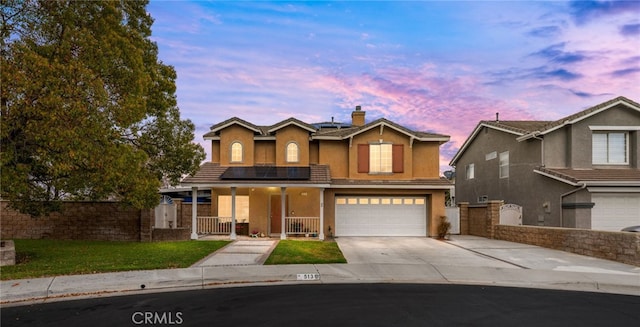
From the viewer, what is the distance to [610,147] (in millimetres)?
22188

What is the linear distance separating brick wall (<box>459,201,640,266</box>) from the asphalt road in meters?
5.22

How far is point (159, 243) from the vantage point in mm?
18266

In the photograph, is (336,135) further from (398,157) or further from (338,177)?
(398,157)

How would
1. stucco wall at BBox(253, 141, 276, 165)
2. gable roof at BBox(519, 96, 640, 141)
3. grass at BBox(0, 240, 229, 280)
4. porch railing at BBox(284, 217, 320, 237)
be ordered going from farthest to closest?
stucco wall at BBox(253, 141, 276, 165), porch railing at BBox(284, 217, 320, 237), gable roof at BBox(519, 96, 640, 141), grass at BBox(0, 240, 229, 280)

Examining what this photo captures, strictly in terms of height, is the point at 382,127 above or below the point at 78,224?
above

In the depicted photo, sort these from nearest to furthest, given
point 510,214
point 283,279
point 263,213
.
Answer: point 283,279 < point 263,213 < point 510,214

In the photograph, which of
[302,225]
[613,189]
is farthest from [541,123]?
[302,225]

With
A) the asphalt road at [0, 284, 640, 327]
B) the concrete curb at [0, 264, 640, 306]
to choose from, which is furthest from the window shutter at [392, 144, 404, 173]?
the asphalt road at [0, 284, 640, 327]

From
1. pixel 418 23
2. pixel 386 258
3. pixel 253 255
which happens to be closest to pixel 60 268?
pixel 253 255

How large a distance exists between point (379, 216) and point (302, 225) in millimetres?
4467

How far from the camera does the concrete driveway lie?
13547 mm

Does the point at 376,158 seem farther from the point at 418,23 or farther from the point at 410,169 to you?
the point at 418,23

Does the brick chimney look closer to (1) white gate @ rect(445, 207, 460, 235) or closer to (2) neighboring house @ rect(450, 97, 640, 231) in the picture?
(1) white gate @ rect(445, 207, 460, 235)

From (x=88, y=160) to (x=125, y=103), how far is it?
2083 mm
